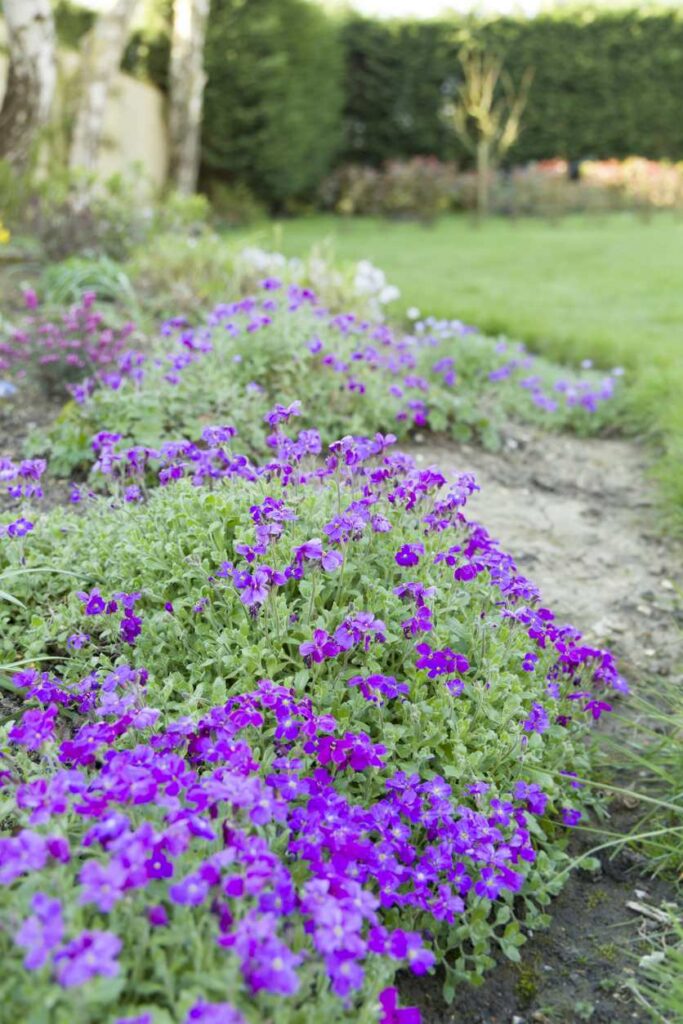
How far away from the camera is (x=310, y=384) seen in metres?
4.62

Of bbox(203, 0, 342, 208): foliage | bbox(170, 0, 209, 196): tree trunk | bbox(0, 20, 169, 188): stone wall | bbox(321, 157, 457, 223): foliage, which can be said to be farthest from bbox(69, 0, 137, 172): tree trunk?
bbox(321, 157, 457, 223): foliage

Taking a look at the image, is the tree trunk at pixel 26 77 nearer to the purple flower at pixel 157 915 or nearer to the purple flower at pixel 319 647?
the purple flower at pixel 319 647

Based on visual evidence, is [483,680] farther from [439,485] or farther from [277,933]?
[277,933]

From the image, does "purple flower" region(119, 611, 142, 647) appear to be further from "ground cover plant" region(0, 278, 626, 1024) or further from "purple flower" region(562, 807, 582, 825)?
"purple flower" region(562, 807, 582, 825)

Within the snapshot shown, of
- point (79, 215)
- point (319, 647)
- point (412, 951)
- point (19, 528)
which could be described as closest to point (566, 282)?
point (79, 215)

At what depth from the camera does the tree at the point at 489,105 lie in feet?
54.2

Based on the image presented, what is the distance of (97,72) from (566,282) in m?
5.03

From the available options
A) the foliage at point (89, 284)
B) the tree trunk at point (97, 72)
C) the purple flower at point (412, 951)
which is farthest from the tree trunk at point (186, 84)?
the purple flower at point (412, 951)

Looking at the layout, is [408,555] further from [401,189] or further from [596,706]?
[401,189]

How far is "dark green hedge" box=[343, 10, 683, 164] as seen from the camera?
1789cm

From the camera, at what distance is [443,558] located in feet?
8.63

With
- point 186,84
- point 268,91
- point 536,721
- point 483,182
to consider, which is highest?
point 268,91

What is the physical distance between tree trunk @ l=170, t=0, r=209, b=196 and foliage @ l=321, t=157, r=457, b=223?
434 centimetres

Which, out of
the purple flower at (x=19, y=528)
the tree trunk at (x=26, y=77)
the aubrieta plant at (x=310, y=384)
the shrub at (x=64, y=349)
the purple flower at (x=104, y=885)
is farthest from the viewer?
the tree trunk at (x=26, y=77)
